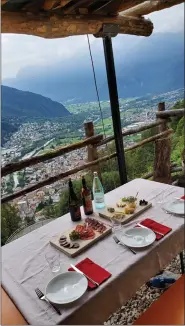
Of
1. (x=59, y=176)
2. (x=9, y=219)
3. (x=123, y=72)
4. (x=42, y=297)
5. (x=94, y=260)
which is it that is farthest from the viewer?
(x=59, y=176)

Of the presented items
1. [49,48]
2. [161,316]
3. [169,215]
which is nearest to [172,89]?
[169,215]

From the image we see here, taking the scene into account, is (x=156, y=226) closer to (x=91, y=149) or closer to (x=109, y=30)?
(x=91, y=149)

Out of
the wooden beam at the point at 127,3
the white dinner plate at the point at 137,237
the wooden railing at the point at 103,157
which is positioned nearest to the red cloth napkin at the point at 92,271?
the white dinner plate at the point at 137,237

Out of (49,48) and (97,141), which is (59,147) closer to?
(97,141)

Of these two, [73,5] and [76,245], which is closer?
[76,245]

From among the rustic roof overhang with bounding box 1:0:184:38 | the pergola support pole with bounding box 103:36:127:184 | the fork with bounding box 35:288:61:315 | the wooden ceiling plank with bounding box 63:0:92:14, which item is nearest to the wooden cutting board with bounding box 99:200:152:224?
the fork with bounding box 35:288:61:315

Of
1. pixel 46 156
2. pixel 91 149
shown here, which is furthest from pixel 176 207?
pixel 91 149
